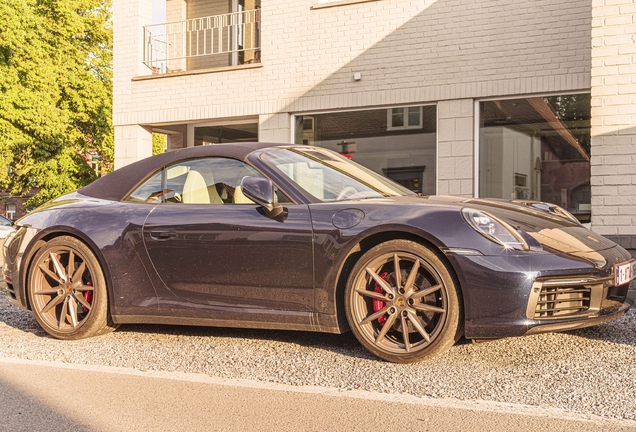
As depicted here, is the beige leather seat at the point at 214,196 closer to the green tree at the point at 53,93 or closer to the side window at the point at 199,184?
the side window at the point at 199,184

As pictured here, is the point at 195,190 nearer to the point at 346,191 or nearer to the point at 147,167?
the point at 147,167

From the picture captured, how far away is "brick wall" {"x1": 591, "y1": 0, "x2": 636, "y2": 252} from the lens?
780 centimetres

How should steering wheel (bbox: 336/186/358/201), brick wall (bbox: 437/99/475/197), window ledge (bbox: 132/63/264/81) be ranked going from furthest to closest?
window ledge (bbox: 132/63/264/81) < brick wall (bbox: 437/99/475/197) < steering wheel (bbox: 336/186/358/201)

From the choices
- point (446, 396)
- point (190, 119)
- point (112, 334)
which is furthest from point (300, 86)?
point (446, 396)

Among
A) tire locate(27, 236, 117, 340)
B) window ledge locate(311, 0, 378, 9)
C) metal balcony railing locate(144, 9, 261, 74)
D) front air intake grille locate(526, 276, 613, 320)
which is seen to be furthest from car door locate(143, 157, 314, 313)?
metal balcony railing locate(144, 9, 261, 74)

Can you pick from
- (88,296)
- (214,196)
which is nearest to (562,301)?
(214,196)

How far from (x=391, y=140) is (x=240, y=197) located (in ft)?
21.6

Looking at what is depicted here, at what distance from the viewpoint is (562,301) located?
4.34 meters

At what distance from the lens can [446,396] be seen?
3844 millimetres

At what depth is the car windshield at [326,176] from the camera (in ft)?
16.6

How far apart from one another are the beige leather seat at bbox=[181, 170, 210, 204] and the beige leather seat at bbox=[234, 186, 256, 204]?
0.76ft

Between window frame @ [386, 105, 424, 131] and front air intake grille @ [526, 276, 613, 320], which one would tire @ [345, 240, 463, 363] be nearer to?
front air intake grille @ [526, 276, 613, 320]

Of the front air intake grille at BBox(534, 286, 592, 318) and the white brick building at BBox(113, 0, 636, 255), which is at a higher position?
the white brick building at BBox(113, 0, 636, 255)

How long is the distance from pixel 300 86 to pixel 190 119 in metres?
2.21
